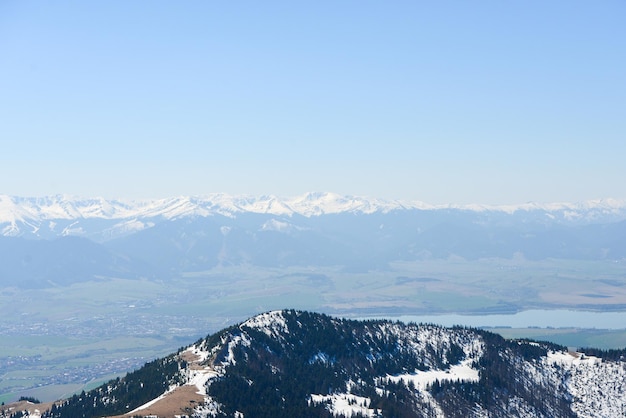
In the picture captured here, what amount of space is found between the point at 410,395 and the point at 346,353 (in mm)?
23129

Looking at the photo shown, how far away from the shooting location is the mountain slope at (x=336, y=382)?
151625 mm

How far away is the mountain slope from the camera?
15162 cm

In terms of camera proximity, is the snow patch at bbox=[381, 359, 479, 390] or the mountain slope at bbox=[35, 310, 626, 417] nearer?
the mountain slope at bbox=[35, 310, 626, 417]

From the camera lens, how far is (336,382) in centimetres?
17500

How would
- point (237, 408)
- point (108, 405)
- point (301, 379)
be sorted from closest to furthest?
1. point (237, 408)
2. point (108, 405)
3. point (301, 379)

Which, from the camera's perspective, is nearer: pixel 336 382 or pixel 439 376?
pixel 336 382

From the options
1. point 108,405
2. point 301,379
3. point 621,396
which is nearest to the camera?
point 108,405

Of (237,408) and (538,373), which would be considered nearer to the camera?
(237,408)

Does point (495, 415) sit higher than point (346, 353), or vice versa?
point (346, 353)

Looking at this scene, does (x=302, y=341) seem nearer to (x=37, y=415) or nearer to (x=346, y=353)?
(x=346, y=353)

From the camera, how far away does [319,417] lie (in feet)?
495

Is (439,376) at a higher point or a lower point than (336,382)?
lower

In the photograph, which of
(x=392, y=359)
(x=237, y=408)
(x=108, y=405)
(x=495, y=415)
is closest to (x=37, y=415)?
(x=108, y=405)

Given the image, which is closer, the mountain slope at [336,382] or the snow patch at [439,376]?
the mountain slope at [336,382]
